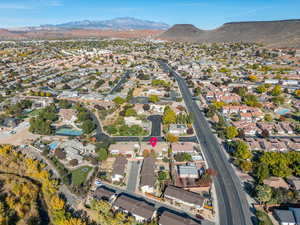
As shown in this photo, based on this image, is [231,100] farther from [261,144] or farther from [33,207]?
[33,207]

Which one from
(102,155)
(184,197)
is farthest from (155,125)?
(184,197)

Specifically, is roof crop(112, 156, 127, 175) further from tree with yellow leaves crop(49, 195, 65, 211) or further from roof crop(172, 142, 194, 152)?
roof crop(172, 142, 194, 152)

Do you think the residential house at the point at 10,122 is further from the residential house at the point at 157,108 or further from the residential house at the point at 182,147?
the residential house at the point at 182,147

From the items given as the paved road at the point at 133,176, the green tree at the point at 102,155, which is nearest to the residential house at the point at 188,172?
the paved road at the point at 133,176

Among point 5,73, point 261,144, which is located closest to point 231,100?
point 261,144

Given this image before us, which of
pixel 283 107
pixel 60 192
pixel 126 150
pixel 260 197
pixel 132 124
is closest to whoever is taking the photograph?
pixel 260 197

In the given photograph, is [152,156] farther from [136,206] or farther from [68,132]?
[68,132]
